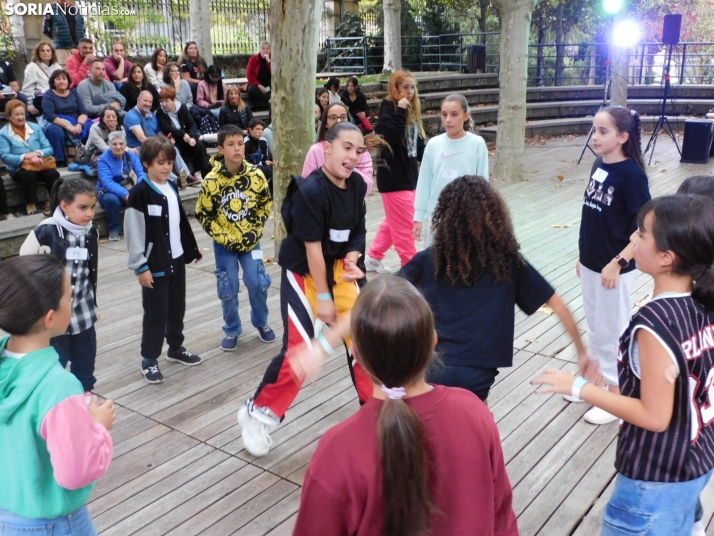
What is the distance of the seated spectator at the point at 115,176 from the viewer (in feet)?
26.3

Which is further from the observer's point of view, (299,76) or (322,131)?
Answer: (299,76)

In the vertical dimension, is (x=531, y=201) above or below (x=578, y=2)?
below

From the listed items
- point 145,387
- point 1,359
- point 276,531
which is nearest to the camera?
point 1,359

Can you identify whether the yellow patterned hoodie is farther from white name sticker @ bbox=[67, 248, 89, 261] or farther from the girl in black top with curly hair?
the girl in black top with curly hair

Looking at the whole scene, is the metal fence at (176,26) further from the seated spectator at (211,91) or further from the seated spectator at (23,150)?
the seated spectator at (23,150)

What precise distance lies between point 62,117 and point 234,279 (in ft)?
19.0

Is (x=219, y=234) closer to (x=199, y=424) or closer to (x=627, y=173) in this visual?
(x=199, y=424)

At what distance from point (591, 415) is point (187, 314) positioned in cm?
330

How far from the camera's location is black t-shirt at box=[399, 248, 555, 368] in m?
2.35

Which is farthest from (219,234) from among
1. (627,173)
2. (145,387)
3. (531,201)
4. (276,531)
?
(531,201)

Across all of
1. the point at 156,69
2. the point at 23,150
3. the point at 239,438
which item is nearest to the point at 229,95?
the point at 156,69

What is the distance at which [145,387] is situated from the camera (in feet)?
14.1

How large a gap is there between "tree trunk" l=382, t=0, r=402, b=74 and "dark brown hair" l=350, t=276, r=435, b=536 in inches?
645

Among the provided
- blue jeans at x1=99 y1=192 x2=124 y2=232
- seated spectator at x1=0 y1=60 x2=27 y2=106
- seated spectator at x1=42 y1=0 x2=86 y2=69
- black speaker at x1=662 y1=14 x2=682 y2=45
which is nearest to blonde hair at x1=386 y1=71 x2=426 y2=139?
blue jeans at x1=99 y1=192 x2=124 y2=232
